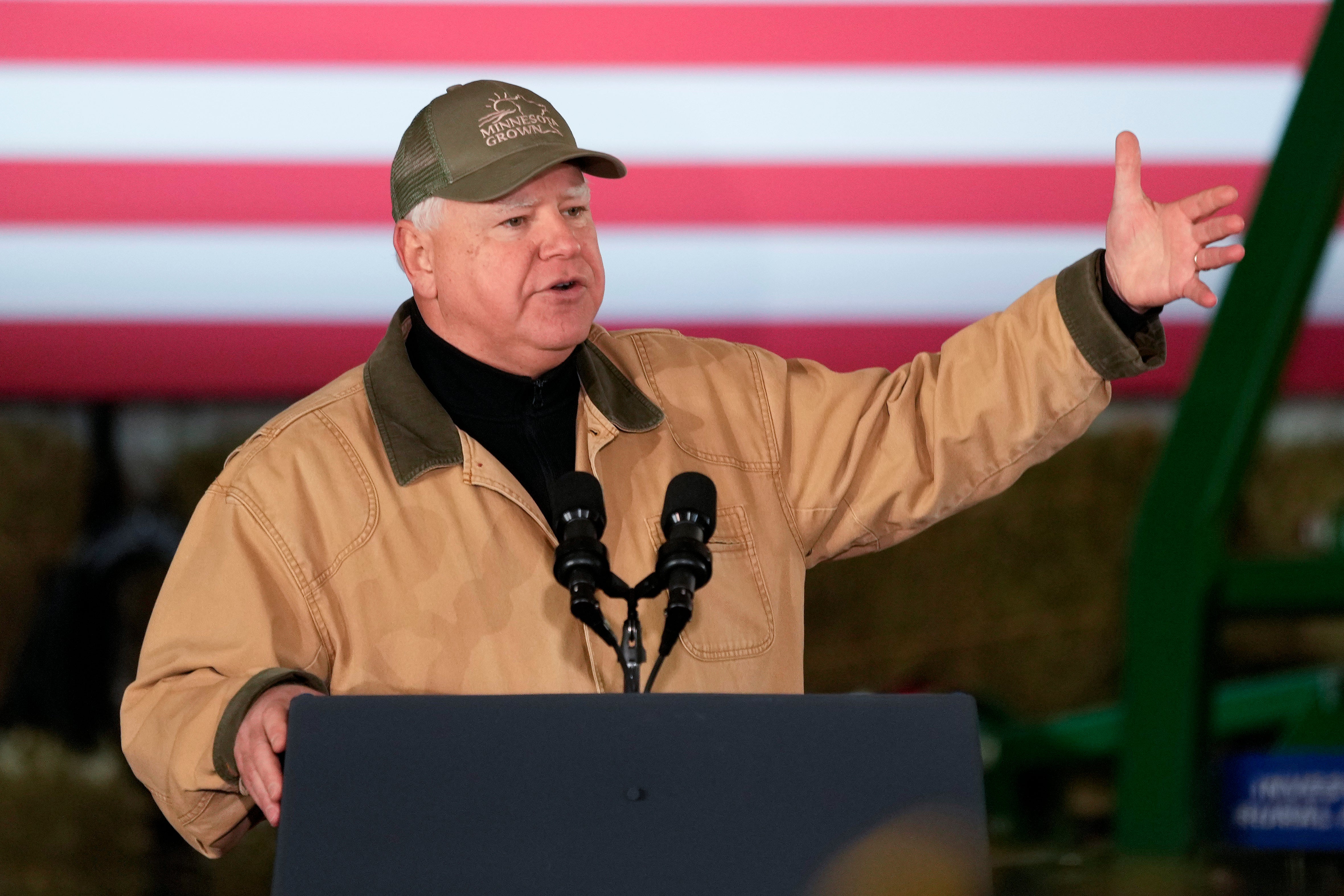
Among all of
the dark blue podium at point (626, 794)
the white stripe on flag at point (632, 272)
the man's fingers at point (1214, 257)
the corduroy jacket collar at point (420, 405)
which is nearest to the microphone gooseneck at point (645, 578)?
the dark blue podium at point (626, 794)

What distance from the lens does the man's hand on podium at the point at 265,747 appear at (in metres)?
1.14

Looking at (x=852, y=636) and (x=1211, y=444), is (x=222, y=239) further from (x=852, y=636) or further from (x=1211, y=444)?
(x=1211, y=444)

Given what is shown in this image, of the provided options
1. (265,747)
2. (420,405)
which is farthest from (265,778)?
(420,405)

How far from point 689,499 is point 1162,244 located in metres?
0.53

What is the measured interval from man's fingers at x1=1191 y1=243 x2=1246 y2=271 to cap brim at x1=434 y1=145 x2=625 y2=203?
1.89ft

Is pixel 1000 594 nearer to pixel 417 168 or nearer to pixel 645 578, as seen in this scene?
pixel 417 168

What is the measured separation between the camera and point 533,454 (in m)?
1.57

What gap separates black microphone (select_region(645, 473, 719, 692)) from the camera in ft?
3.82

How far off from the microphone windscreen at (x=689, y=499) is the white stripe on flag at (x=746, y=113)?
2.04 metres

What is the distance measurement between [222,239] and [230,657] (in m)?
1.96

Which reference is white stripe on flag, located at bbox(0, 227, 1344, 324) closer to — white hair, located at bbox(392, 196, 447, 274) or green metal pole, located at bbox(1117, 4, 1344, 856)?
green metal pole, located at bbox(1117, 4, 1344, 856)

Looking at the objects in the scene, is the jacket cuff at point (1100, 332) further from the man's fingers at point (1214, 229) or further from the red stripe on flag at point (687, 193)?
the red stripe on flag at point (687, 193)

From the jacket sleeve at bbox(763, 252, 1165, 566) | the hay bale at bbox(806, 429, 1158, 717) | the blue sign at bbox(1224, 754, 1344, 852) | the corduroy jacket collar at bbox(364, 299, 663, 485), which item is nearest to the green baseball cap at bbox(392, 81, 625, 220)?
the corduroy jacket collar at bbox(364, 299, 663, 485)

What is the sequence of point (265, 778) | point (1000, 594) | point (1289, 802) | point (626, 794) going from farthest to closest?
point (1000, 594) → point (1289, 802) → point (265, 778) → point (626, 794)
